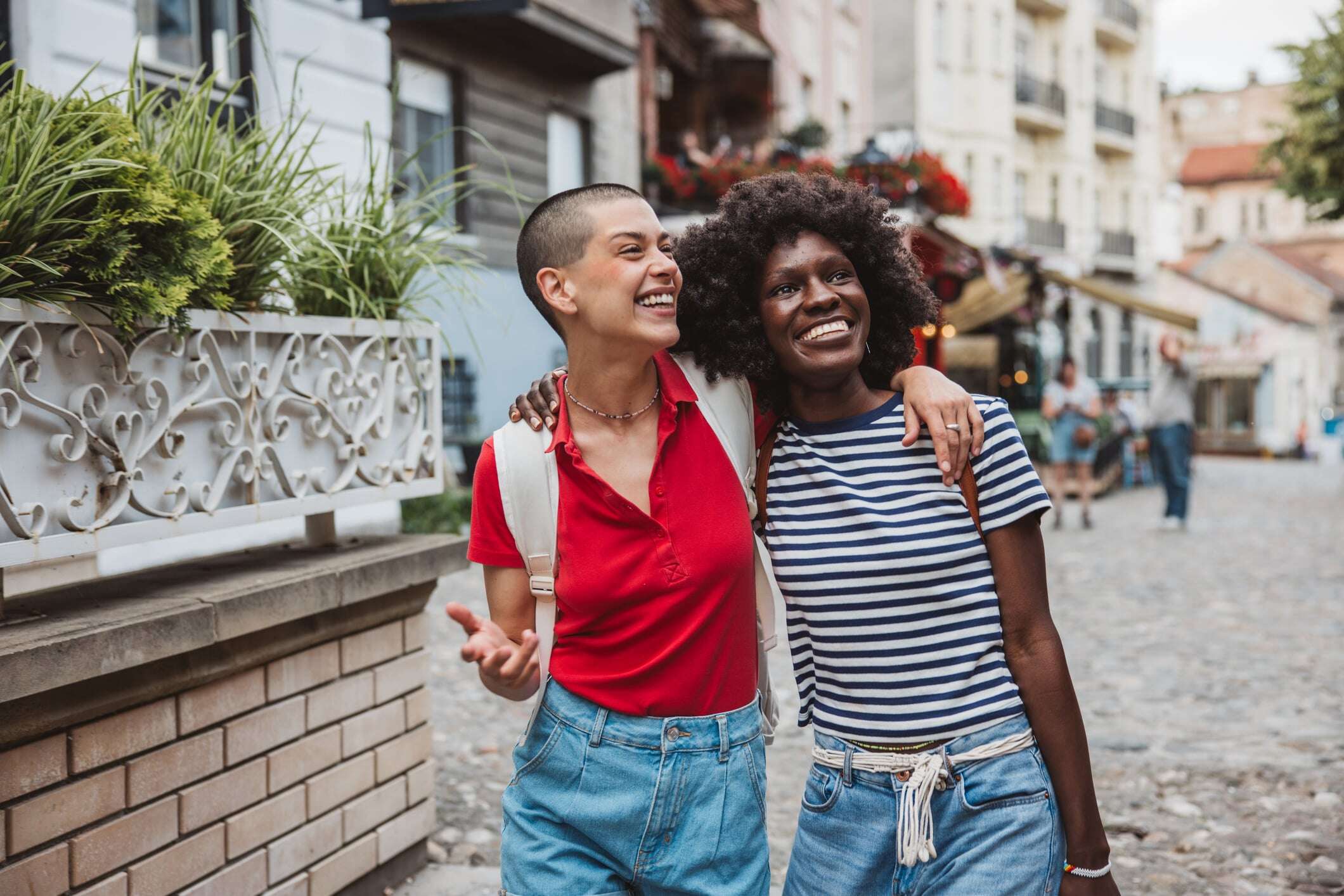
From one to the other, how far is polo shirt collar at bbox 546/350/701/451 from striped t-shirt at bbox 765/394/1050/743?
11.8 inches

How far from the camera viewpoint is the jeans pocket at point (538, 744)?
2.22m

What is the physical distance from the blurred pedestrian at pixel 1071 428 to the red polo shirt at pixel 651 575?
12525 mm

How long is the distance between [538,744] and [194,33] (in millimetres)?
5730

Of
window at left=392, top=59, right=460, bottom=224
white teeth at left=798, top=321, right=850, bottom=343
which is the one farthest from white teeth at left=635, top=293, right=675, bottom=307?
window at left=392, top=59, right=460, bottom=224

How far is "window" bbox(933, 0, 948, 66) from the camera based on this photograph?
34.2 metres

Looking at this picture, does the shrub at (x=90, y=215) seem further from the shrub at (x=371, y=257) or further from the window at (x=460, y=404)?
the window at (x=460, y=404)

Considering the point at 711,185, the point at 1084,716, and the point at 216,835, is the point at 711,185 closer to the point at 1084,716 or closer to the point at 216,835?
the point at 1084,716

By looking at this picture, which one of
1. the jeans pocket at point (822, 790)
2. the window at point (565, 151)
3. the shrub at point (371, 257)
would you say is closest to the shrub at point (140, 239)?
the shrub at point (371, 257)

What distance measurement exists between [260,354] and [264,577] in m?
0.52

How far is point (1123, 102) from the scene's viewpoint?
145 ft

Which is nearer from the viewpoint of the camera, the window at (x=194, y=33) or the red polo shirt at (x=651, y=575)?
the red polo shirt at (x=651, y=575)

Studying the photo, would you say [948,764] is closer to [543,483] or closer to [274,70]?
[543,483]

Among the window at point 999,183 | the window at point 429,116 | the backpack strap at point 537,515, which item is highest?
the window at point 999,183

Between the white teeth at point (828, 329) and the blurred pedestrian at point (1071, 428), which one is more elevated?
the white teeth at point (828, 329)
